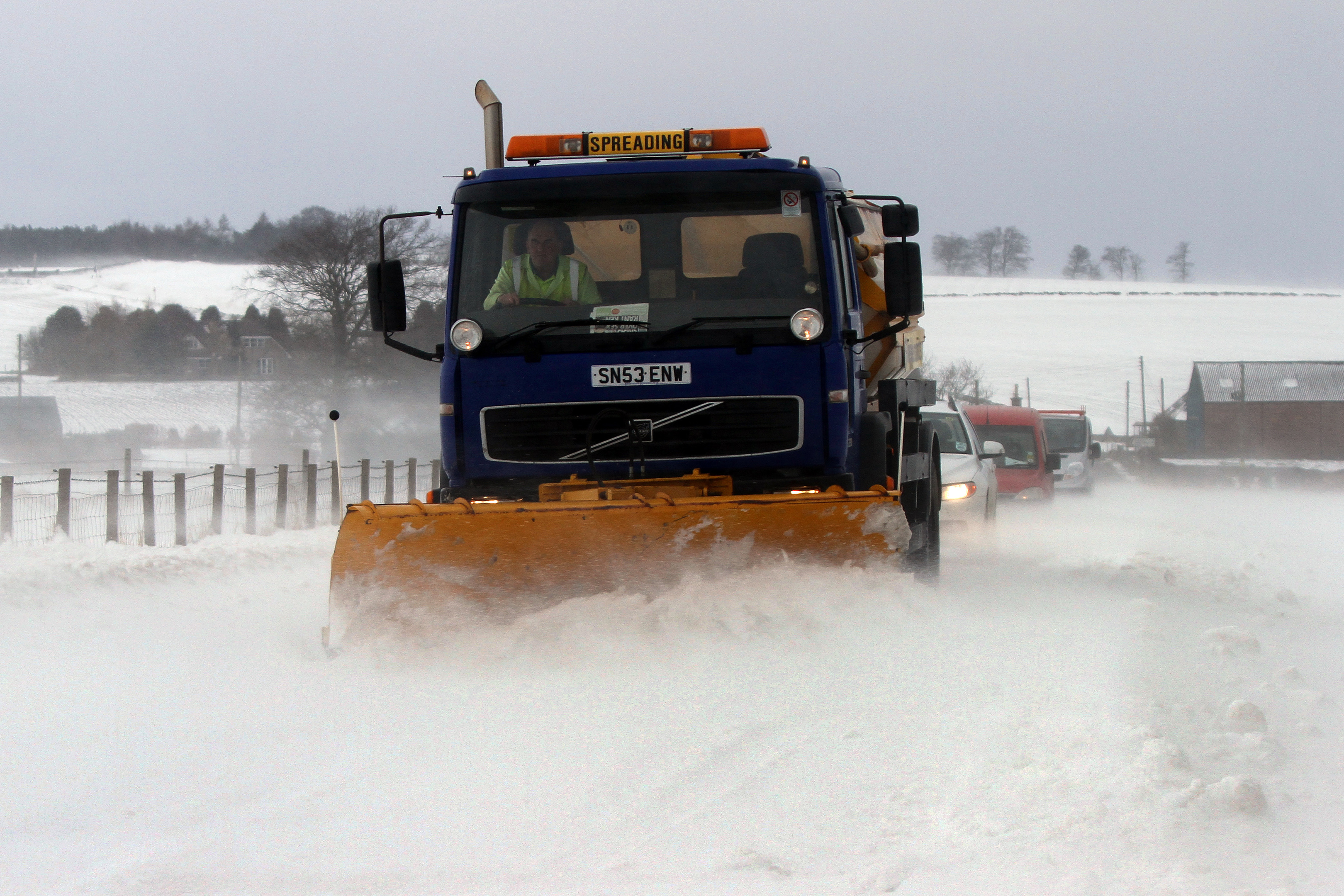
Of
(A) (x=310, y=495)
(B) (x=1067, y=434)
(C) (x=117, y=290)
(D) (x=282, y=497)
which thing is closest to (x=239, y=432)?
(A) (x=310, y=495)

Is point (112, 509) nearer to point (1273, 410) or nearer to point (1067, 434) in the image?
point (1067, 434)

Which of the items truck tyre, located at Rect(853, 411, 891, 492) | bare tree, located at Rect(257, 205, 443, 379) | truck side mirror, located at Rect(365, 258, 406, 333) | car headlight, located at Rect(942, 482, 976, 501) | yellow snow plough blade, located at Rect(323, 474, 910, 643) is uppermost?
bare tree, located at Rect(257, 205, 443, 379)

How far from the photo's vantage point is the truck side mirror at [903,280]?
21.4 feet

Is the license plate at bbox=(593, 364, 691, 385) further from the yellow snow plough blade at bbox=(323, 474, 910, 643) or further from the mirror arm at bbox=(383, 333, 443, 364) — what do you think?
the mirror arm at bbox=(383, 333, 443, 364)

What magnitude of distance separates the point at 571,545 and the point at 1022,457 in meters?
13.9

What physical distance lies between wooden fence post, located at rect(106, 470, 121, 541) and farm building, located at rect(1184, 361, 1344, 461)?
4273 centimetres

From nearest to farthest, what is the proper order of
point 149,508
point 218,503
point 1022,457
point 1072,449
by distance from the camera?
1. point 149,508
2. point 1022,457
3. point 218,503
4. point 1072,449

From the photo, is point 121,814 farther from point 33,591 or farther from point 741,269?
point 33,591

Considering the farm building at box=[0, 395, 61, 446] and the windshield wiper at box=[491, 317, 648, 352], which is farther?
the farm building at box=[0, 395, 61, 446]

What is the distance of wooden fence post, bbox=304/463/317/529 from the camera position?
66.1 ft

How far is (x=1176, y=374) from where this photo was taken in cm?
6375

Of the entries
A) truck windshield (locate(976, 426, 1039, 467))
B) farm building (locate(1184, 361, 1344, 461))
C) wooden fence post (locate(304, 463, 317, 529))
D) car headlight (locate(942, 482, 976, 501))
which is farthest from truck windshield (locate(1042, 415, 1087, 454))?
farm building (locate(1184, 361, 1344, 461))

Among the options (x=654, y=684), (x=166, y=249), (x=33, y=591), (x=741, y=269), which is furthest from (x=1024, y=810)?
(x=166, y=249)

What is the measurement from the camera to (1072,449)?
22.9m
